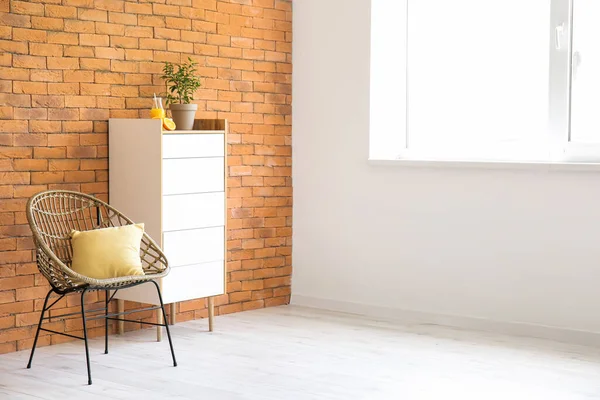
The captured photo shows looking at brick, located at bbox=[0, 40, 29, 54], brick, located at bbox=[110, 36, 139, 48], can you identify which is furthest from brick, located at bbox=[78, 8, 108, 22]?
brick, located at bbox=[0, 40, 29, 54]

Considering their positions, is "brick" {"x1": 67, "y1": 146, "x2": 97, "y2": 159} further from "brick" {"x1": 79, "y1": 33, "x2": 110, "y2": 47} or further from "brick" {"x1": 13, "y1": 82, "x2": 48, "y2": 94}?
"brick" {"x1": 79, "y1": 33, "x2": 110, "y2": 47}

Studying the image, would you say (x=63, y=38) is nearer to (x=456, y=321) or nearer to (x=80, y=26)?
(x=80, y=26)

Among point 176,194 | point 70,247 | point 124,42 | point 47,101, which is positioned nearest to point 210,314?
point 176,194

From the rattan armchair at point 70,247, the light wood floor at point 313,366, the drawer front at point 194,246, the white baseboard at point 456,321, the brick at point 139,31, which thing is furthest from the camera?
the brick at point 139,31

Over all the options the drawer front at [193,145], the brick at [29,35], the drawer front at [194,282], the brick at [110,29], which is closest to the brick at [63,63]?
the brick at [29,35]

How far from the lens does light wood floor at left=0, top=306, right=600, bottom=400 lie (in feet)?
12.0

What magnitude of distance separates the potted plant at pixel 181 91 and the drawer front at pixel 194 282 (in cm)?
72

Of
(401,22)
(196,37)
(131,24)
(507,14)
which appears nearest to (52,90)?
(131,24)

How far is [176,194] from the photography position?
4469mm

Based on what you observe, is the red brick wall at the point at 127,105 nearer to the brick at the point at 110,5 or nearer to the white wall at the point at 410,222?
the brick at the point at 110,5

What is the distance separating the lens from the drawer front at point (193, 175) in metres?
4.43

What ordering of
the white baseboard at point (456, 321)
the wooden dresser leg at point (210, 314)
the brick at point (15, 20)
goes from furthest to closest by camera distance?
the wooden dresser leg at point (210, 314), the white baseboard at point (456, 321), the brick at point (15, 20)

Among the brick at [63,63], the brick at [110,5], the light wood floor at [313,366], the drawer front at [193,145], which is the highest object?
the brick at [110,5]

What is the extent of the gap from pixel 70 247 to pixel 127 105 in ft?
2.80
